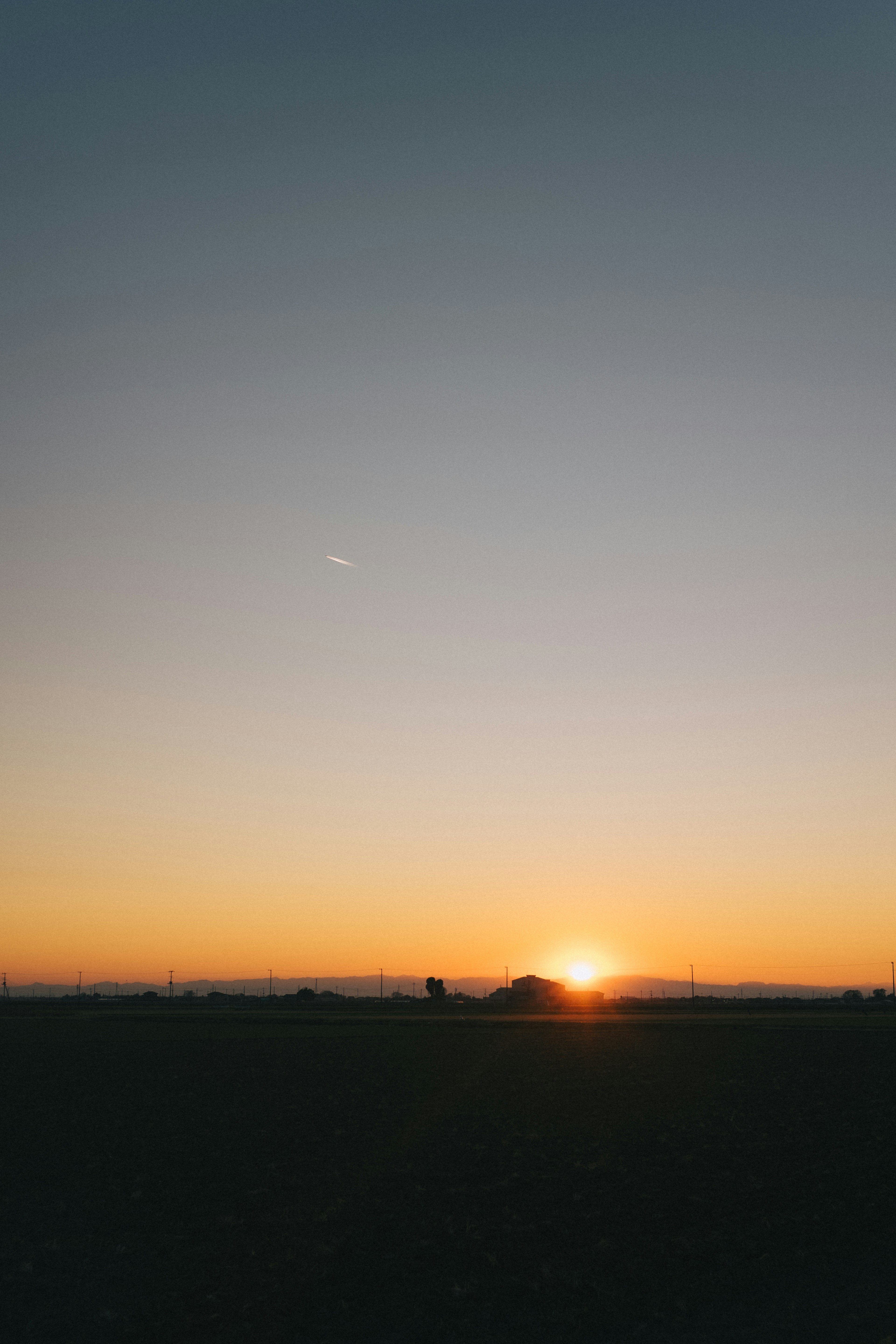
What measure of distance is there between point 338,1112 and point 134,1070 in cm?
2059

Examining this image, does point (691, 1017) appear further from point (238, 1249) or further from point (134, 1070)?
point (238, 1249)

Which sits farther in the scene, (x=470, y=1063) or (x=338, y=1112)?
(x=470, y=1063)

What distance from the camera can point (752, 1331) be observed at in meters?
14.9

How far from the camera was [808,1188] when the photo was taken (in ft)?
76.2

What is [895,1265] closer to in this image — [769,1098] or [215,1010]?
[769,1098]

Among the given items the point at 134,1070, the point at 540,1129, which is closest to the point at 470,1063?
the point at 134,1070

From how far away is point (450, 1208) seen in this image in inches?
856

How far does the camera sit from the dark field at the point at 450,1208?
15703 mm

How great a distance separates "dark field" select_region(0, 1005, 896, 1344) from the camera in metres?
15.7

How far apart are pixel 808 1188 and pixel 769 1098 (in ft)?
53.1

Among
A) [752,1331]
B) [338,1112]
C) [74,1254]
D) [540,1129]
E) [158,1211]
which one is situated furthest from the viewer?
[338,1112]

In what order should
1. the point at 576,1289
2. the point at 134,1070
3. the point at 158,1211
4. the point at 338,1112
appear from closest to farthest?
the point at 576,1289 < the point at 158,1211 < the point at 338,1112 < the point at 134,1070

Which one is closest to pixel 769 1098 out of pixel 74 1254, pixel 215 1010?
pixel 74 1254

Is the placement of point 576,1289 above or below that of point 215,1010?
above
